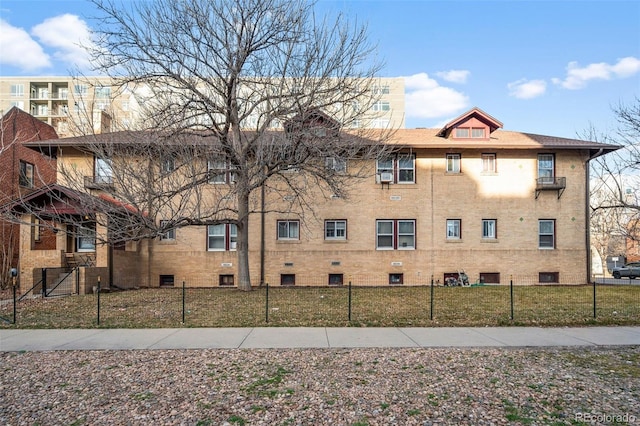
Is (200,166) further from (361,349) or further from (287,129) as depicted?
(361,349)

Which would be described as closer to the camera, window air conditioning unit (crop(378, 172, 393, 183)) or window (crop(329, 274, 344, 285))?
window (crop(329, 274, 344, 285))

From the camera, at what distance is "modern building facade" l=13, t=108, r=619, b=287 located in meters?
21.0

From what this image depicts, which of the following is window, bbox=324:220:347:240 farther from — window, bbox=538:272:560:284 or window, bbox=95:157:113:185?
window, bbox=538:272:560:284

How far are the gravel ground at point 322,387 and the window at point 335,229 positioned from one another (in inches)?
531

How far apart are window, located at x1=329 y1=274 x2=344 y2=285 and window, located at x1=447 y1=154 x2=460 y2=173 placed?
8258mm

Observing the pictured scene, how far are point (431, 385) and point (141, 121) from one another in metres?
13.9

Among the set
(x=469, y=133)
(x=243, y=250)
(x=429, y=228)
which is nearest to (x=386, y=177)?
(x=429, y=228)

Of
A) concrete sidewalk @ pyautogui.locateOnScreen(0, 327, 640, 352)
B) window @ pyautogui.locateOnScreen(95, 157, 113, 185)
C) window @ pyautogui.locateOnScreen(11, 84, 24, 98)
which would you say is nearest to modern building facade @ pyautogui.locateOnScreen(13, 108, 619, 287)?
window @ pyautogui.locateOnScreen(95, 157, 113, 185)

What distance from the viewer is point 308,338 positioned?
900 centimetres

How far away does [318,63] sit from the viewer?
1424 centimetres

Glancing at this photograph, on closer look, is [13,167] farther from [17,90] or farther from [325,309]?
[17,90]

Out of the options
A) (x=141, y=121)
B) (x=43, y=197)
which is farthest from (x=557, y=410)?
(x=43, y=197)

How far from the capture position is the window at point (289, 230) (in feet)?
70.1

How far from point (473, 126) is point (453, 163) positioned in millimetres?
2423
